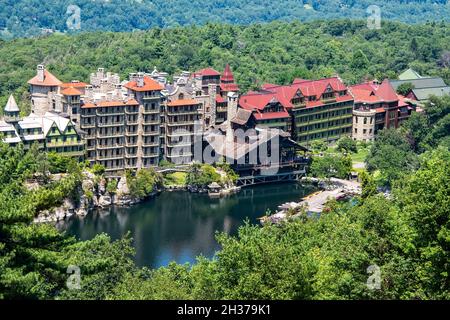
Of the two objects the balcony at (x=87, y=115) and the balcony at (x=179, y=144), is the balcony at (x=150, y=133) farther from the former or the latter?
the balcony at (x=87, y=115)

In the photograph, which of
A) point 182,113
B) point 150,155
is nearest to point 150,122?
point 150,155

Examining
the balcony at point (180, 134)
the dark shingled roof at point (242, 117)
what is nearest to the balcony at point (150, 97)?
the balcony at point (180, 134)

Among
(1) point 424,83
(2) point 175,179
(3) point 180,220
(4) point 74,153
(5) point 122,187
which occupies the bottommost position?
(3) point 180,220

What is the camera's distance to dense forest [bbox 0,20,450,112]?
8450 cm

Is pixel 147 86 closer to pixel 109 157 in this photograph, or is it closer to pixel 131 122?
pixel 131 122

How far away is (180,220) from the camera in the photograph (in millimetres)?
56719

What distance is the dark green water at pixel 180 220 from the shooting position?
166 ft

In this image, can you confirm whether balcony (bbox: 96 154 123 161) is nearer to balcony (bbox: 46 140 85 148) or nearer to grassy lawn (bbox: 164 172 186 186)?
balcony (bbox: 46 140 85 148)

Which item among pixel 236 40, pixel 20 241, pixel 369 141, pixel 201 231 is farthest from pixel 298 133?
pixel 20 241

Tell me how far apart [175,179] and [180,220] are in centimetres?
Answer: 770

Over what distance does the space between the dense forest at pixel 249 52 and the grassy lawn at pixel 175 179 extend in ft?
51.6

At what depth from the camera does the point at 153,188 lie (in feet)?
203

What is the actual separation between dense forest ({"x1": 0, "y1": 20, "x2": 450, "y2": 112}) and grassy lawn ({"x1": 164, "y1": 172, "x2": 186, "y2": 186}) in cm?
1573
